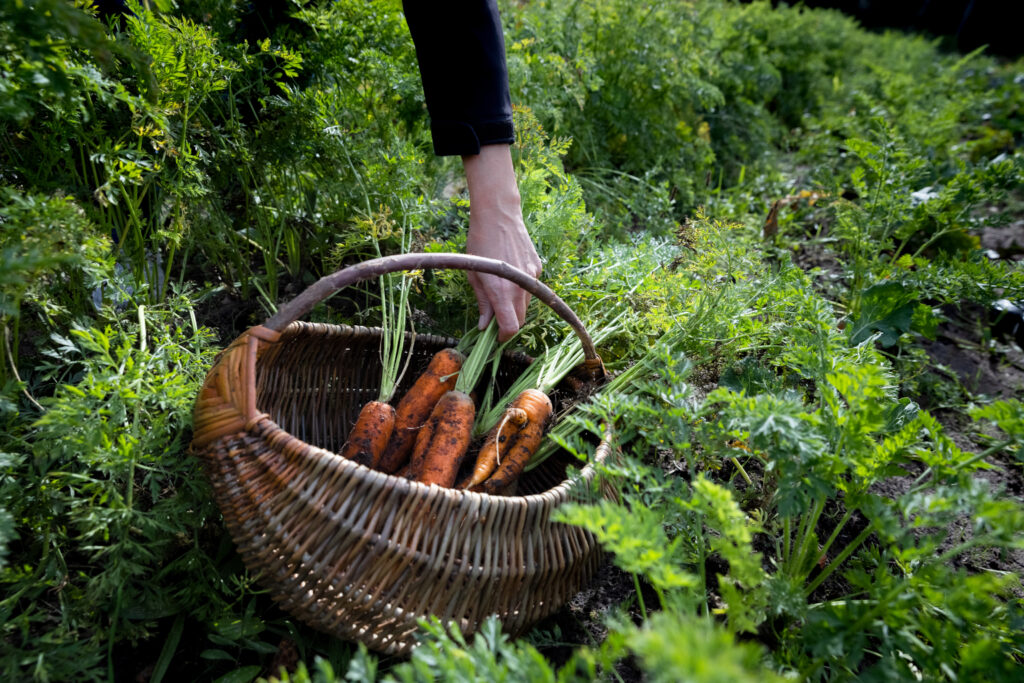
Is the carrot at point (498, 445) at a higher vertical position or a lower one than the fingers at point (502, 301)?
lower

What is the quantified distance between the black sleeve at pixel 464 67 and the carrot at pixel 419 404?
0.53 m

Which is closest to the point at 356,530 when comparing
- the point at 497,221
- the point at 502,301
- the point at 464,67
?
the point at 502,301

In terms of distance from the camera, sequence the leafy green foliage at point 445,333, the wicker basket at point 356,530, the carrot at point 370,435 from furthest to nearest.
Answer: the carrot at point 370,435
the wicker basket at point 356,530
the leafy green foliage at point 445,333

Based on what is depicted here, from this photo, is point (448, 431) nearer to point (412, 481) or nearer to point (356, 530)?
point (412, 481)

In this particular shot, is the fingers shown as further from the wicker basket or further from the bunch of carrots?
the wicker basket

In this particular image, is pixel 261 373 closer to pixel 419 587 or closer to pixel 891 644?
pixel 419 587

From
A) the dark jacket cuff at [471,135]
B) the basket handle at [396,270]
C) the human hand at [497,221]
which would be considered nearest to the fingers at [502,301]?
the human hand at [497,221]

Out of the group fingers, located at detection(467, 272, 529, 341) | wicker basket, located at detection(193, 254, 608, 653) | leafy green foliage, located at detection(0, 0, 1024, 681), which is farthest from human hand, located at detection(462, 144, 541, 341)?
wicker basket, located at detection(193, 254, 608, 653)

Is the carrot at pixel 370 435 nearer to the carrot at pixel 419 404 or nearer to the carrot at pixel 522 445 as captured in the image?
the carrot at pixel 419 404

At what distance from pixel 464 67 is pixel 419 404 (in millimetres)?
824

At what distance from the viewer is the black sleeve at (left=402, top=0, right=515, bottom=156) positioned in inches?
56.5

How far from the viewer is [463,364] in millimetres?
1638

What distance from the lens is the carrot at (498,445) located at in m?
1.48

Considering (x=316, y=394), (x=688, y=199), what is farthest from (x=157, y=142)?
(x=688, y=199)
